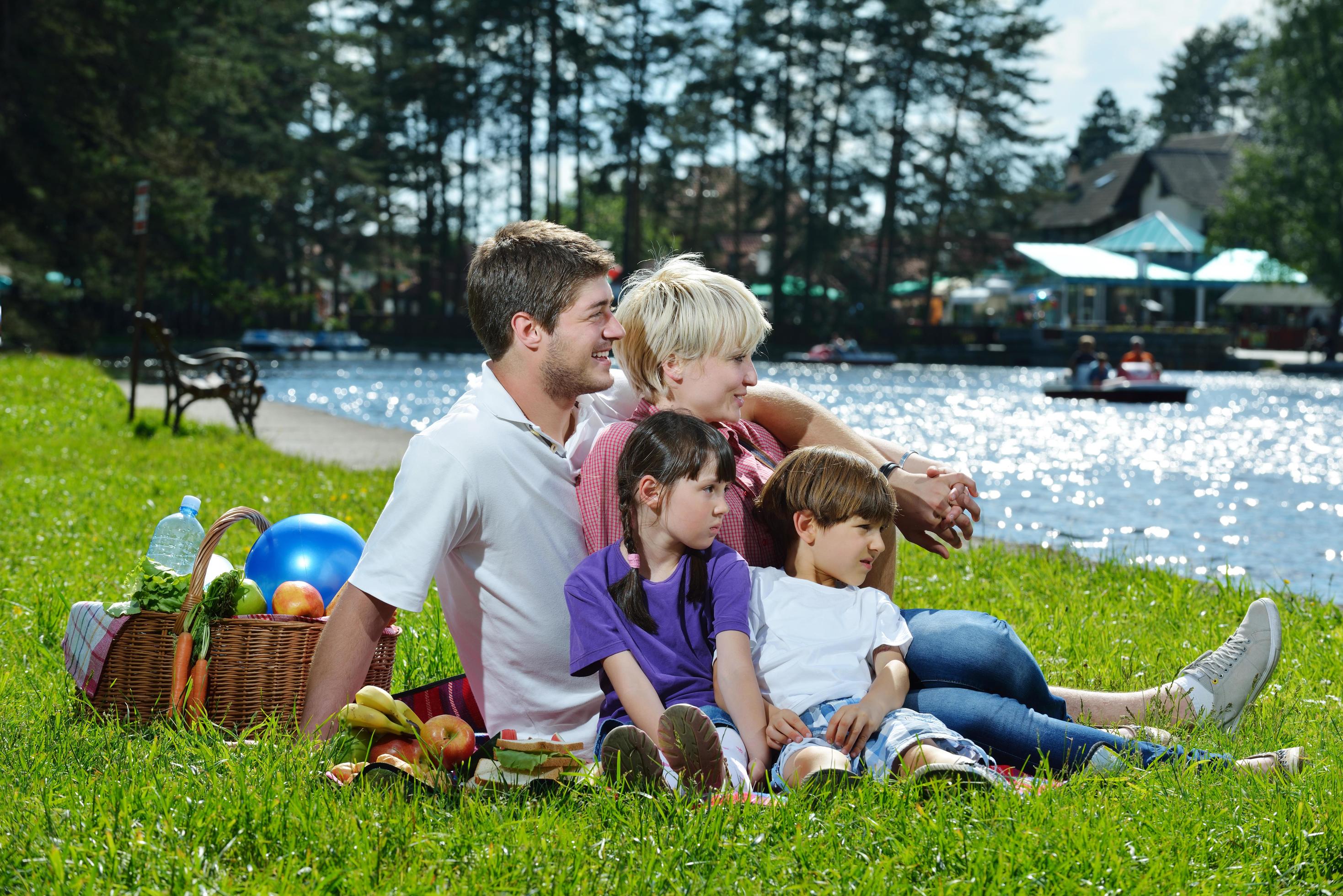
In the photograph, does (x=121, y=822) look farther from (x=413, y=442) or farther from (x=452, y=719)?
(x=413, y=442)

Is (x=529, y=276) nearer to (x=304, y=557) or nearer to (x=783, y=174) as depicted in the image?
(x=304, y=557)

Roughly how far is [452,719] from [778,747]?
2.84ft

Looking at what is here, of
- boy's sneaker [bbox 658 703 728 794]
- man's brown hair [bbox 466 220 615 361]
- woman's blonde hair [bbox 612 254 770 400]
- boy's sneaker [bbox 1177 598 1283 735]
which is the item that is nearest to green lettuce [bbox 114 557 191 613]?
man's brown hair [bbox 466 220 615 361]

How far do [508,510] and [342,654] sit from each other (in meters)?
0.57

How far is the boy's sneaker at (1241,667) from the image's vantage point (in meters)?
3.93

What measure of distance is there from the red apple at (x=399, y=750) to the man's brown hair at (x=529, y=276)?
1.07 m

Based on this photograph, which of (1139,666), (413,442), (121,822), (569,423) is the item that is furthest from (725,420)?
(1139,666)

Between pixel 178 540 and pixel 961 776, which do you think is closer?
pixel 961 776

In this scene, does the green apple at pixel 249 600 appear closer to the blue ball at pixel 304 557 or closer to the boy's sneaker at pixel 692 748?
the blue ball at pixel 304 557

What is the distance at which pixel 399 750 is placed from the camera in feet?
10.8

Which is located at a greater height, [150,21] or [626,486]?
[150,21]

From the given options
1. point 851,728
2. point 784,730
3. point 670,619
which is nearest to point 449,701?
point 670,619

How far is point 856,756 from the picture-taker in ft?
11.1

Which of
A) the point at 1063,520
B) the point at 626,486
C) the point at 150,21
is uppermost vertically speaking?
the point at 150,21
